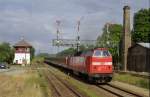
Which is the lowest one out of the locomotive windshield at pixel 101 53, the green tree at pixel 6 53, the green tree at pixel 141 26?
the locomotive windshield at pixel 101 53

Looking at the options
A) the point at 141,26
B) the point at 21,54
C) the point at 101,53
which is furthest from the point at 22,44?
the point at 101,53

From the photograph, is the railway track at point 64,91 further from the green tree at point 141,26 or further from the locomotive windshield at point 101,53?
the green tree at point 141,26

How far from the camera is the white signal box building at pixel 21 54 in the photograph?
121 m

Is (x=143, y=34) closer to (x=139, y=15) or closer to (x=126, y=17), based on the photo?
(x=139, y=15)

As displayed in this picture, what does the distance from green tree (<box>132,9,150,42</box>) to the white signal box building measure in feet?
106

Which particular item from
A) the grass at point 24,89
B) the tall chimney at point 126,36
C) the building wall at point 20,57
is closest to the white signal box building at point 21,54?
the building wall at point 20,57

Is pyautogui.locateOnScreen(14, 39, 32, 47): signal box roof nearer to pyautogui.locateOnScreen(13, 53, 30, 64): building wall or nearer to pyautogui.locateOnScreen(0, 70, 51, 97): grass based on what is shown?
pyautogui.locateOnScreen(13, 53, 30, 64): building wall

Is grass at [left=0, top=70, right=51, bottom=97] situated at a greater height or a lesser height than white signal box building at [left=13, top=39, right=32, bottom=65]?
lesser

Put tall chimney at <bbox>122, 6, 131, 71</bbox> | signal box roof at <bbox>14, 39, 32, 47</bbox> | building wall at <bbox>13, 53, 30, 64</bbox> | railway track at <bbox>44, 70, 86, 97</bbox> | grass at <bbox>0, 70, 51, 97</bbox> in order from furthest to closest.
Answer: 1. signal box roof at <bbox>14, 39, 32, 47</bbox>
2. building wall at <bbox>13, 53, 30, 64</bbox>
3. tall chimney at <bbox>122, 6, 131, 71</bbox>
4. grass at <bbox>0, 70, 51, 97</bbox>
5. railway track at <bbox>44, 70, 86, 97</bbox>

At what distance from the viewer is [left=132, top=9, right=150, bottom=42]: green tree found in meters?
95.1

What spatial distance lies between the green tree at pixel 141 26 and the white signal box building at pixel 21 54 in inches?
1274

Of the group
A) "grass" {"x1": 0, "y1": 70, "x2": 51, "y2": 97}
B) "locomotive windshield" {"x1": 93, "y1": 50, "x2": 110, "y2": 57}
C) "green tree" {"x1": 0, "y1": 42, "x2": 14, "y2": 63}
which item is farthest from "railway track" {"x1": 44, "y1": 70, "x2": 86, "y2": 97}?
"green tree" {"x1": 0, "y1": 42, "x2": 14, "y2": 63}

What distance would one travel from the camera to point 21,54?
4921 inches

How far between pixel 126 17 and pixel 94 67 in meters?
43.1
